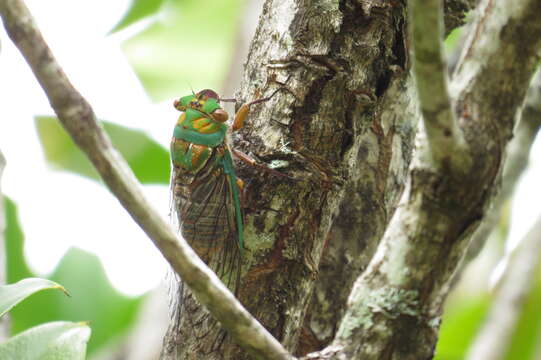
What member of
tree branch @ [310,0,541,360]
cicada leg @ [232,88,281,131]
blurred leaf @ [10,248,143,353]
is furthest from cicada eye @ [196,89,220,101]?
tree branch @ [310,0,541,360]

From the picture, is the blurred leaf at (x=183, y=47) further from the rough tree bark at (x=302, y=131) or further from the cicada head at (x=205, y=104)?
the rough tree bark at (x=302, y=131)

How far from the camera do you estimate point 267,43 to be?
6.51 feet

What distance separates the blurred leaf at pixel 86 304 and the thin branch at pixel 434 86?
2.48 metres

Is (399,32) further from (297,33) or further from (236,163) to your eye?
(236,163)

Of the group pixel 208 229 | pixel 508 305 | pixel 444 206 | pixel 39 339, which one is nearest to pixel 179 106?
pixel 208 229

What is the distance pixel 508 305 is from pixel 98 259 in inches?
76.3

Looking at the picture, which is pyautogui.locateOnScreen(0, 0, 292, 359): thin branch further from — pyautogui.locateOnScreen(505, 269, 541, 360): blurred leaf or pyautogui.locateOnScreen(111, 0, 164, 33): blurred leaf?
pyautogui.locateOnScreen(505, 269, 541, 360): blurred leaf

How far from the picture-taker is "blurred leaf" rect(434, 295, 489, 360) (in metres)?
3.51

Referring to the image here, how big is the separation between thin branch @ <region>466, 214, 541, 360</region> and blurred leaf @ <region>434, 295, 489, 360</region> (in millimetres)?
441

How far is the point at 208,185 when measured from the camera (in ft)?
7.88

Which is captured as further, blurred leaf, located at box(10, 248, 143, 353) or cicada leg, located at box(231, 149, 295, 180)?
blurred leaf, located at box(10, 248, 143, 353)

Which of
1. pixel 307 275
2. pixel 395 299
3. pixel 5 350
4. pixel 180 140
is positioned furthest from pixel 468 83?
pixel 180 140

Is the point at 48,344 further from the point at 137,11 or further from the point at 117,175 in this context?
the point at 137,11

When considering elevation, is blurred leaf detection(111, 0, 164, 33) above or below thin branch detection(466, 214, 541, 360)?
above
